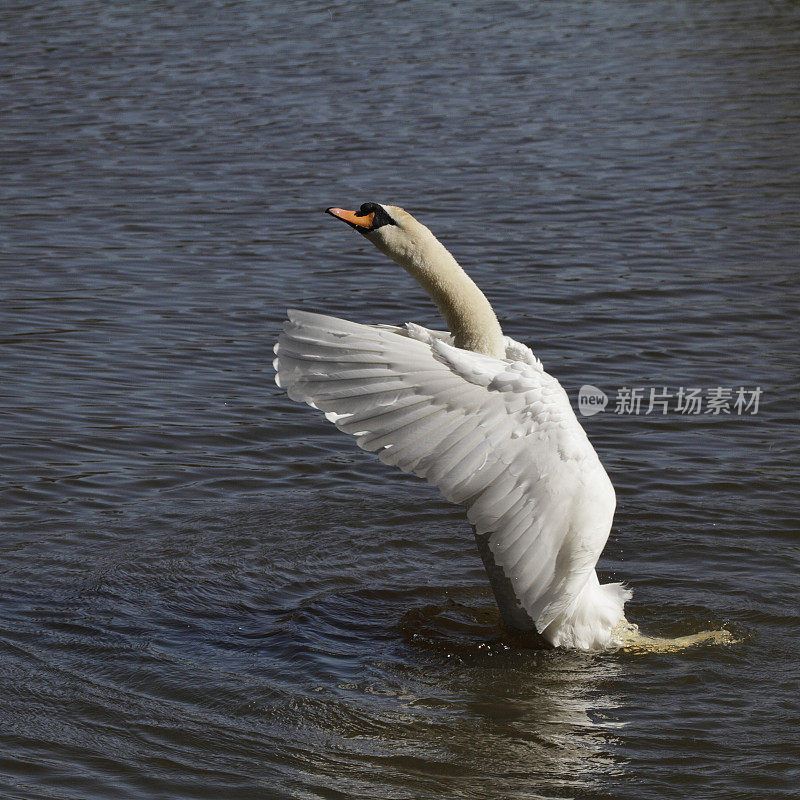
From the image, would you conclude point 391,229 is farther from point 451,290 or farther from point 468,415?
point 468,415

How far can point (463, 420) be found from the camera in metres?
4.65

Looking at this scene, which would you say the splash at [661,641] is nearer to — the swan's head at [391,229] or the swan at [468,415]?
the swan at [468,415]

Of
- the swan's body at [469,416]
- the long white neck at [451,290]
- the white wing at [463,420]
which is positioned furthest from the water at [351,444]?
the long white neck at [451,290]

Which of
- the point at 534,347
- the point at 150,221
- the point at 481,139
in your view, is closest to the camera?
the point at 534,347

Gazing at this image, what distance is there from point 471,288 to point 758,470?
307cm

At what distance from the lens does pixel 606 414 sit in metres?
8.58

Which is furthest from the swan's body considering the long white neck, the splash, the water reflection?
the splash

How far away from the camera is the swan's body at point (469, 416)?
4.60 meters

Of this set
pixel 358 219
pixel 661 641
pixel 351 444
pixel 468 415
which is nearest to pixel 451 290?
pixel 358 219

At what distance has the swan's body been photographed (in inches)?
181

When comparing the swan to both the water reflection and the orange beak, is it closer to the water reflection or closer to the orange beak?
the orange beak

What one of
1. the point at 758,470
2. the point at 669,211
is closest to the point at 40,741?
the point at 758,470

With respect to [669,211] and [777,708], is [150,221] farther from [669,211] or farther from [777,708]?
[777,708]

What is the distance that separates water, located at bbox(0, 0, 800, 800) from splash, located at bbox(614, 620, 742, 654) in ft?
0.30
